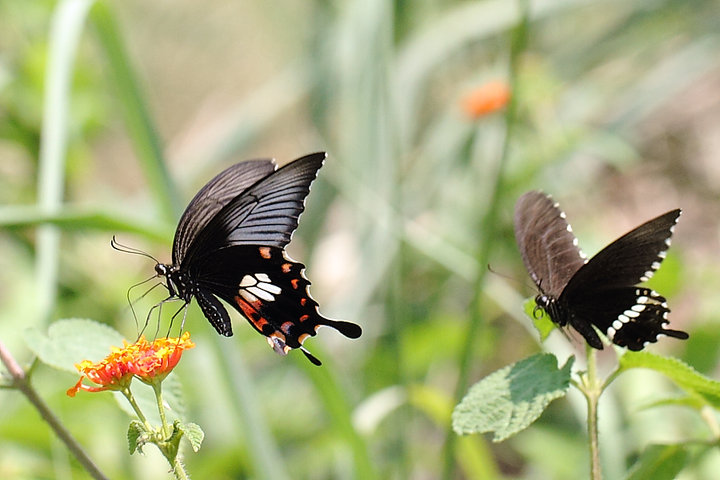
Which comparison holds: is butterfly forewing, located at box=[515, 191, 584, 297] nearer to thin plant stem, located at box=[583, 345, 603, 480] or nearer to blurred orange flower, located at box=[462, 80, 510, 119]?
thin plant stem, located at box=[583, 345, 603, 480]

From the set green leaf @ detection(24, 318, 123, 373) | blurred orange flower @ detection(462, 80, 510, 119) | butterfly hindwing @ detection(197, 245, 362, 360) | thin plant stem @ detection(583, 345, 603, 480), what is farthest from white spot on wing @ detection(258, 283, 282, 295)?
blurred orange flower @ detection(462, 80, 510, 119)

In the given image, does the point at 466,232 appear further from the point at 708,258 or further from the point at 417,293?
the point at 708,258

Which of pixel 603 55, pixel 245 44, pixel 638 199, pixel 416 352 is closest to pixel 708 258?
pixel 638 199

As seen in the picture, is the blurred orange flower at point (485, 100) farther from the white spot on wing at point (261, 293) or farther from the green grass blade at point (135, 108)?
the white spot on wing at point (261, 293)

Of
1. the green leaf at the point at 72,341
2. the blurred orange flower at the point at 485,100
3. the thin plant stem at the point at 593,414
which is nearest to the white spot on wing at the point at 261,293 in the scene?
the green leaf at the point at 72,341

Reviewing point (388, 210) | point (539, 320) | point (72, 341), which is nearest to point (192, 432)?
point (72, 341)

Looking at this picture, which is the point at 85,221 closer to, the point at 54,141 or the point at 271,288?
the point at 54,141
